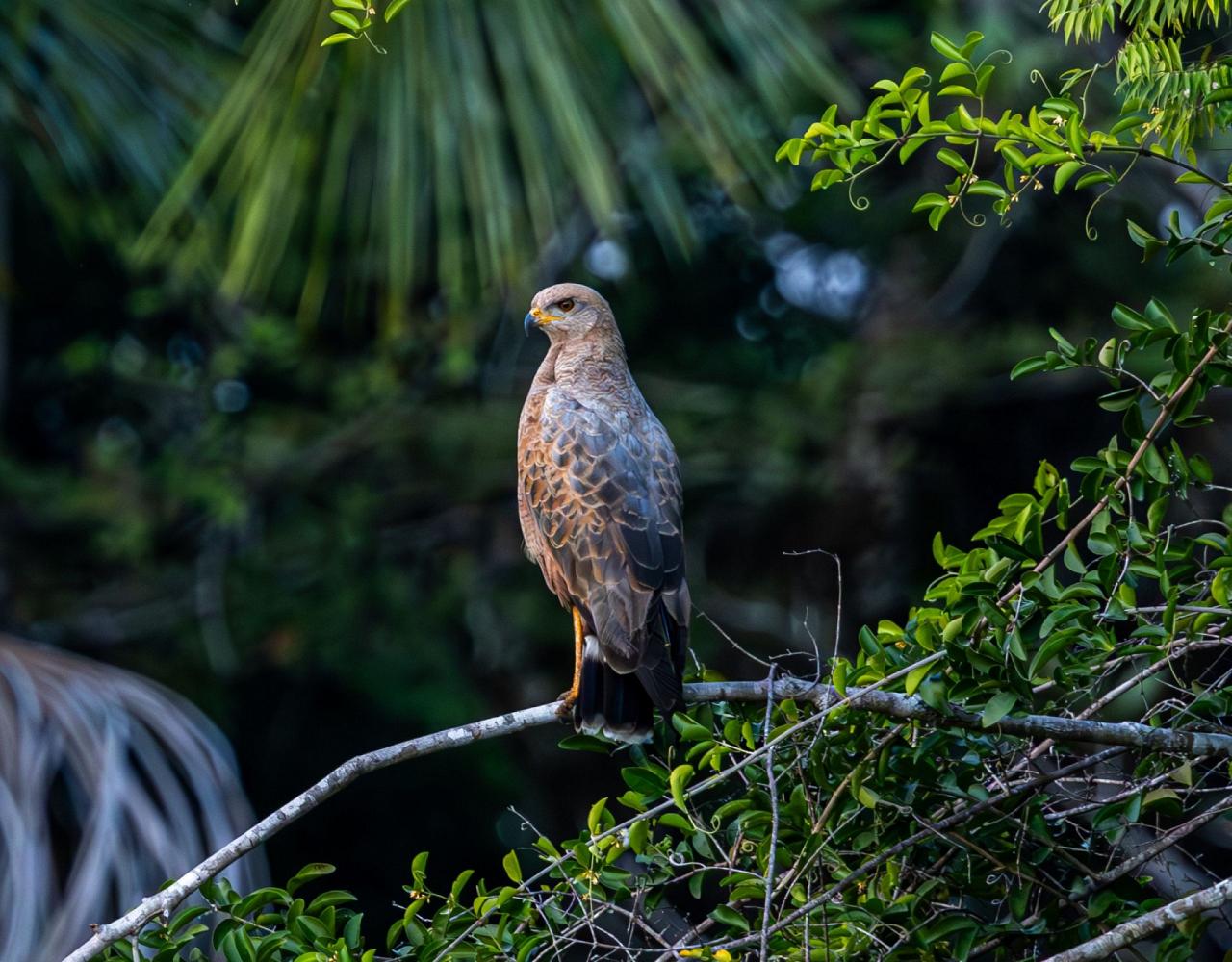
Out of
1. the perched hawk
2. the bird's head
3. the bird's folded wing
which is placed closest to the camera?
the perched hawk

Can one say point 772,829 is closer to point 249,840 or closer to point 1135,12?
point 249,840

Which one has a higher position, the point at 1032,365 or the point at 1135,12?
the point at 1135,12

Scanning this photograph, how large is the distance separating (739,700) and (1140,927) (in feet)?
2.52

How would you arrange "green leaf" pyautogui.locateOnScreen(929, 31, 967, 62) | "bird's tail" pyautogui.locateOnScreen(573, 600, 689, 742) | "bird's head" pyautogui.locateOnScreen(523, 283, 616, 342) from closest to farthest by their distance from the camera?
"green leaf" pyautogui.locateOnScreen(929, 31, 967, 62) → "bird's tail" pyautogui.locateOnScreen(573, 600, 689, 742) → "bird's head" pyautogui.locateOnScreen(523, 283, 616, 342)

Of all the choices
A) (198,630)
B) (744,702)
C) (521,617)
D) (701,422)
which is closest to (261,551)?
(198,630)

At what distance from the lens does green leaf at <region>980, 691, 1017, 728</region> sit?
77.6 inches

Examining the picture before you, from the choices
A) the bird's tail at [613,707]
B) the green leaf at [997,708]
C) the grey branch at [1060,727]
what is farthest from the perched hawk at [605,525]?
the green leaf at [997,708]

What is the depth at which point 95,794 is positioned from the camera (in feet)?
12.2

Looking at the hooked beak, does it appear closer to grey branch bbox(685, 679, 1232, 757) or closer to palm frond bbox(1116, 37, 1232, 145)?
grey branch bbox(685, 679, 1232, 757)

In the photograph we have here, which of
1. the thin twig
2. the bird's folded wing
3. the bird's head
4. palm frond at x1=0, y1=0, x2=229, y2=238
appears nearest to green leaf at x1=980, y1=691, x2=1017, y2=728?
the thin twig

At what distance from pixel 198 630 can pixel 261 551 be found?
17.0 inches

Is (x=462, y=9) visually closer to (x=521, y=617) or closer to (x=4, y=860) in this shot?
(x=4, y=860)

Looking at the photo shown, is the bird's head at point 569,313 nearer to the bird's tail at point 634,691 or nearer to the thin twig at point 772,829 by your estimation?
the bird's tail at point 634,691

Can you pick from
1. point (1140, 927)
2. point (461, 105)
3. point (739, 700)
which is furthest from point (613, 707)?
point (461, 105)
